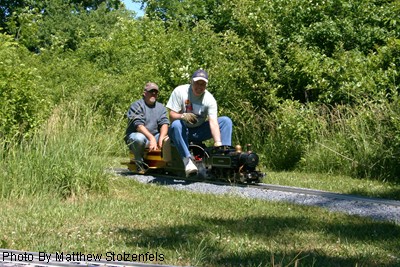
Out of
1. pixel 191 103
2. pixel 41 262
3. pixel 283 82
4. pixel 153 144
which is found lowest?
pixel 41 262

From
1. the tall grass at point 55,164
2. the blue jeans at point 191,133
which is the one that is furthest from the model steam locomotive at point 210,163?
the tall grass at point 55,164

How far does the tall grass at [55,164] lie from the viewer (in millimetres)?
8680

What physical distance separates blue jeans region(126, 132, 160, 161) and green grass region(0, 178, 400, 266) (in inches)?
97.9

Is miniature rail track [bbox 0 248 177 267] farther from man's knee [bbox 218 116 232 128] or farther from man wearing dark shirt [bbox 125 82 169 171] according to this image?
man wearing dark shirt [bbox 125 82 169 171]

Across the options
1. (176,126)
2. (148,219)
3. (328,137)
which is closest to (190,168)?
(176,126)

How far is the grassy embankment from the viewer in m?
5.80

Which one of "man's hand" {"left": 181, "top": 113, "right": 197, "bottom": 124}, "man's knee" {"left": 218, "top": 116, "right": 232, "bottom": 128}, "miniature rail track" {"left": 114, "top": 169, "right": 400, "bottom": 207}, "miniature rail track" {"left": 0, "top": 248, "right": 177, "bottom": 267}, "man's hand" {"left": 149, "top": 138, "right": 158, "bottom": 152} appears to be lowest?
"miniature rail track" {"left": 0, "top": 248, "right": 177, "bottom": 267}

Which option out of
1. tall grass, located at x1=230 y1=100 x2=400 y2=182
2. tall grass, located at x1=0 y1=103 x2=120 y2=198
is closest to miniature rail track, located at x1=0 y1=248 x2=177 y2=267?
tall grass, located at x1=0 y1=103 x2=120 y2=198

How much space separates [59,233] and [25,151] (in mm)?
3244

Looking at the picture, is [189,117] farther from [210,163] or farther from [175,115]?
[210,163]

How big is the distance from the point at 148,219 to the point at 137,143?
4149mm

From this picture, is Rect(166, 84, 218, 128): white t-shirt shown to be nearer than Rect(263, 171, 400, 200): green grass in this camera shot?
No

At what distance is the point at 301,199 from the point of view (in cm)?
904

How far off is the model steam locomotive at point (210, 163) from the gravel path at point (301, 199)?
322 millimetres
